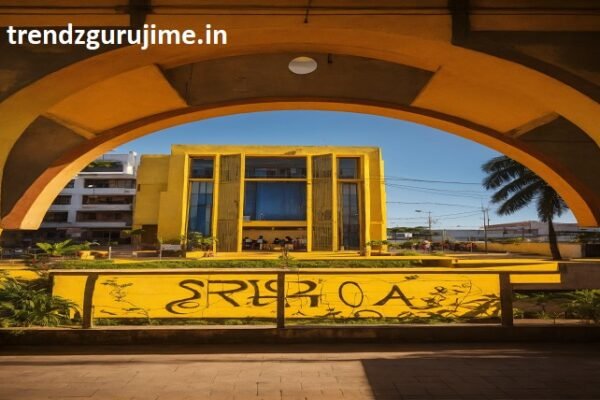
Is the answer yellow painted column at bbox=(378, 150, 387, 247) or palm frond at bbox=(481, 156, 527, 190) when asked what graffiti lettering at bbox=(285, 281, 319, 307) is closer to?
palm frond at bbox=(481, 156, 527, 190)

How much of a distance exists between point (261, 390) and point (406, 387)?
143 cm

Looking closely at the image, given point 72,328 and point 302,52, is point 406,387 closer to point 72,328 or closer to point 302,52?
point 302,52

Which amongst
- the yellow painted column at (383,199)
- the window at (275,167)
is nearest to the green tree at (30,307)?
the window at (275,167)

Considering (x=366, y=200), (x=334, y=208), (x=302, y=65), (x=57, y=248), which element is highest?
(x=366, y=200)

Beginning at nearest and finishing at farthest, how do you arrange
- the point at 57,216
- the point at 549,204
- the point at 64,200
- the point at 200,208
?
the point at 549,204 < the point at 200,208 < the point at 57,216 < the point at 64,200

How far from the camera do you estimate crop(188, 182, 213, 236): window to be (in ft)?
117

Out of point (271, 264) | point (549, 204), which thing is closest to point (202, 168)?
point (271, 264)

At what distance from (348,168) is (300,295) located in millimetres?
31714

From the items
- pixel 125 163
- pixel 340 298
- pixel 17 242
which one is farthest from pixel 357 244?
pixel 17 242

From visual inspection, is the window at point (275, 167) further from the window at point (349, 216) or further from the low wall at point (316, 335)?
the low wall at point (316, 335)

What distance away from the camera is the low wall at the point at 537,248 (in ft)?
86.1

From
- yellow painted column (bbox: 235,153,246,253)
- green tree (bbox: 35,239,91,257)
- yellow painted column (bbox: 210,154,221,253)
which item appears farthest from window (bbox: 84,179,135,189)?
green tree (bbox: 35,239,91,257)

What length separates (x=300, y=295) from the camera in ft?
19.4

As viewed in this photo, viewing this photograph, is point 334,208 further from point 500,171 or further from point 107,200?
point 107,200
